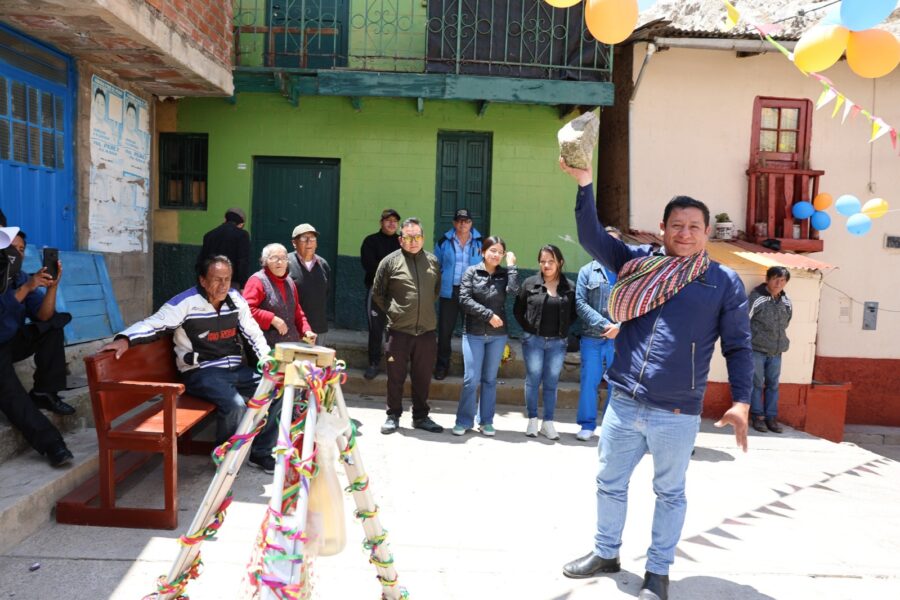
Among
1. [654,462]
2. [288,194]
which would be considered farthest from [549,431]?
[288,194]

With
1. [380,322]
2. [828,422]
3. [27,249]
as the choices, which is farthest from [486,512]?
[828,422]

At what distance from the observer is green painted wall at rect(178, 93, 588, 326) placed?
873 centimetres

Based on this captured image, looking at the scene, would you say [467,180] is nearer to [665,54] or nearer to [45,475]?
[665,54]

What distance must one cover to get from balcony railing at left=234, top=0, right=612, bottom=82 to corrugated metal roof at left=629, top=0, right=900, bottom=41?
2.89 ft

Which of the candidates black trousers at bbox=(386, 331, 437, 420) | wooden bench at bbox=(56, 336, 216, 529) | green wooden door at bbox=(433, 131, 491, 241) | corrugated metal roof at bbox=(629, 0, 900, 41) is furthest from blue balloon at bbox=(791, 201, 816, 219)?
wooden bench at bbox=(56, 336, 216, 529)

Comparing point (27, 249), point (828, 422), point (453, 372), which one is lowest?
point (828, 422)

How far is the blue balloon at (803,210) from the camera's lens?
9078mm

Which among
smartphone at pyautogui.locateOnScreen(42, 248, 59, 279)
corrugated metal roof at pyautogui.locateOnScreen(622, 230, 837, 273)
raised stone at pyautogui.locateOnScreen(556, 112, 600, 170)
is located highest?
raised stone at pyautogui.locateOnScreen(556, 112, 600, 170)

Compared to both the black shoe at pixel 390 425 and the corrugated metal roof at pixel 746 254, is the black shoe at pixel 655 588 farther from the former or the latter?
the corrugated metal roof at pixel 746 254

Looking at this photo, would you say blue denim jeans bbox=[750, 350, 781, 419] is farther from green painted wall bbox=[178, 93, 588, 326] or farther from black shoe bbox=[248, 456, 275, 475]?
black shoe bbox=[248, 456, 275, 475]

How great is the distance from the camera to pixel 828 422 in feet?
27.4

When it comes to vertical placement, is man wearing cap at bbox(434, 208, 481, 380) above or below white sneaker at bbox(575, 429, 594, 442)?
above

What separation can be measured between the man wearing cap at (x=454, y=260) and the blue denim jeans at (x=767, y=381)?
11.3ft

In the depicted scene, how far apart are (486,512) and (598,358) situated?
7.56ft
